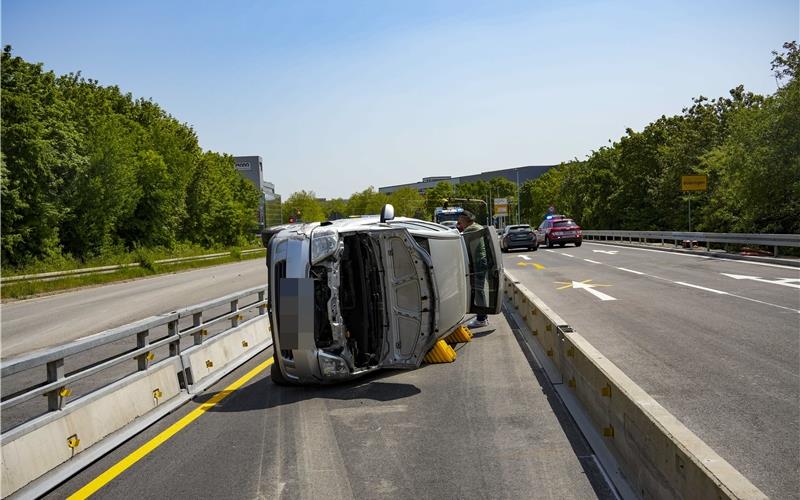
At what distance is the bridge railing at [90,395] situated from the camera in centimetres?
514

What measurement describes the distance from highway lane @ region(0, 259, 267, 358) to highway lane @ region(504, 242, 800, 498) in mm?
9838

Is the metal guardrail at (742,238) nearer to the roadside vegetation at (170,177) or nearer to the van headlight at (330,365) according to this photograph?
the roadside vegetation at (170,177)

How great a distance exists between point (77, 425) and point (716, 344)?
803 centimetres

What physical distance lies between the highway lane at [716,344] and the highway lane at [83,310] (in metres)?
9.84

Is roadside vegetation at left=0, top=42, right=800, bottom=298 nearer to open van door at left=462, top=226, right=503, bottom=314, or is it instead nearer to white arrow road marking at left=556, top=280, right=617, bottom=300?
open van door at left=462, top=226, right=503, bottom=314

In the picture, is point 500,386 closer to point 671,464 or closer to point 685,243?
point 671,464

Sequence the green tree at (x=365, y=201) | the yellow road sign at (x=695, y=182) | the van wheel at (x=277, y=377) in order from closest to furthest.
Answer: the van wheel at (x=277, y=377)
the yellow road sign at (x=695, y=182)
the green tree at (x=365, y=201)

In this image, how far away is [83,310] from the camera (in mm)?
19297

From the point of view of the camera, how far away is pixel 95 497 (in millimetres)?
4867

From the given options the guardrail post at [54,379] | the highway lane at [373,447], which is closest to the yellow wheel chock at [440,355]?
the highway lane at [373,447]

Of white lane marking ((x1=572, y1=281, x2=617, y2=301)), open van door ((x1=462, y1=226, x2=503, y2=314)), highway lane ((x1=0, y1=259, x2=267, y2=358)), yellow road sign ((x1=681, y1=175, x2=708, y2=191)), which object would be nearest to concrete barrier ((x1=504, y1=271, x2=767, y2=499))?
open van door ((x1=462, y1=226, x2=503, y2=314))

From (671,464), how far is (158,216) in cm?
5410

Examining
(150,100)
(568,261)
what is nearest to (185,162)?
(150,100)

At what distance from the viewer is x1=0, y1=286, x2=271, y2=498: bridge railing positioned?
16.9ft
